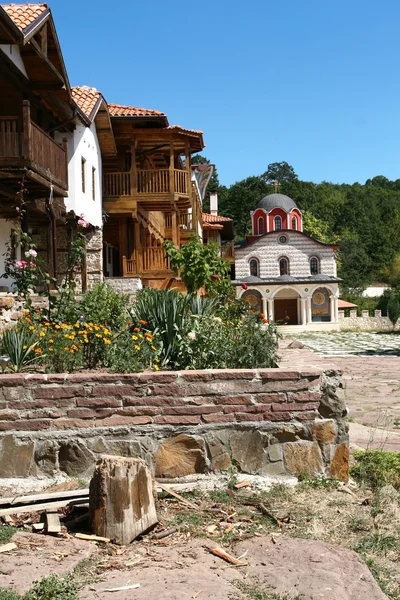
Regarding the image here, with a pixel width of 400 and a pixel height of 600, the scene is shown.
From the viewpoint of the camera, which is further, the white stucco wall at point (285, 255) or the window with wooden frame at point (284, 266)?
the window with wooden frame at point (284, 266)

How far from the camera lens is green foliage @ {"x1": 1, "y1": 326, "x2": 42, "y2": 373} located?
19.4ft

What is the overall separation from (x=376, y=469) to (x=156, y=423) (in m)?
1.90

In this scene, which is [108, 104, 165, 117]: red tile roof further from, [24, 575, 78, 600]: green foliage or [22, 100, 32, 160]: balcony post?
[24, 575, 78, 600]: green foliage

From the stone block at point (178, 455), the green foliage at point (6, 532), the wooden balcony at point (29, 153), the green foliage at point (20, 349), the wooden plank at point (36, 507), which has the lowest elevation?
the green foliage at point (6, 532)

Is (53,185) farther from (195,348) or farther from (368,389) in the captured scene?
(195,348)

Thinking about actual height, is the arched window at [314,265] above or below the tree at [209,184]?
below

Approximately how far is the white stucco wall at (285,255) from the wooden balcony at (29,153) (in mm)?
35062

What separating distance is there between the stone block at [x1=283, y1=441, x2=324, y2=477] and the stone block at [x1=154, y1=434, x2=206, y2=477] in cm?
73

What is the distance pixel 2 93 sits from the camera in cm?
1511

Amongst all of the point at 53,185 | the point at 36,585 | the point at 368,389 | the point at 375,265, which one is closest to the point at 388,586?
the point at 36,585

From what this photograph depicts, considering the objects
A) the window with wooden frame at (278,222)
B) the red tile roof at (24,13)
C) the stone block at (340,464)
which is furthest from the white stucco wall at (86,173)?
the window with wooden frame at (278,222)

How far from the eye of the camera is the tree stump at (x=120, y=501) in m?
4.08

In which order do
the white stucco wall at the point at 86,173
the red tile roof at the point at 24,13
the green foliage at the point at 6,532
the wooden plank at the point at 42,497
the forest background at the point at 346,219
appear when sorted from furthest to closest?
the forest background at the point at 346,219 → the white stucco wall at the point at 86,173 → the red tile roof at the point at 24,13 → the wooden plank at the point at 42,497 → the green foliage at the point at 6,532

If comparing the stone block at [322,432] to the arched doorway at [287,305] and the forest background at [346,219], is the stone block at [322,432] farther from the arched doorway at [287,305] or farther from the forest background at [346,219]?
the forest background at [346,219]
